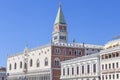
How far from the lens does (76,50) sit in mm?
100125

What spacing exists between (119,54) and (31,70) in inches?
1995

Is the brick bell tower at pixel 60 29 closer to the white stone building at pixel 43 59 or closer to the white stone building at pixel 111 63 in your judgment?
the white stone building at pixel 43 59

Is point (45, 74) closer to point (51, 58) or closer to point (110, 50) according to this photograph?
point (51, 58)

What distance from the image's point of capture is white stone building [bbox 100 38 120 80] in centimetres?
6506

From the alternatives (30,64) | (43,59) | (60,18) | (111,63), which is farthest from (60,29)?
(111,63)

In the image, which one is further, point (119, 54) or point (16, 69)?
point (16, 69)

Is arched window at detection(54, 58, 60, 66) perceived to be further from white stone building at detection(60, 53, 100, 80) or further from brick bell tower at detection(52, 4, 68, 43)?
brick bell tower at detection(52, 4, 68, 43)

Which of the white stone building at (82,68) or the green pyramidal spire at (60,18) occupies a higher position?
the green pyramidal spire at (60,18)

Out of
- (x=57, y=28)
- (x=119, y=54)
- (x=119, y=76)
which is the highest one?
(x=57, y=28)

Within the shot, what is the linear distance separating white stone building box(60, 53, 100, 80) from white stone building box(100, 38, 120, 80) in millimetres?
2446

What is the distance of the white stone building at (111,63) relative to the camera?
213 feet

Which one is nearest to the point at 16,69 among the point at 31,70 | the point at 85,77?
the point at 31,70

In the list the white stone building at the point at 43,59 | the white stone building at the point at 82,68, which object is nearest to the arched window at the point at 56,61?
the white stone building at the point at 43,59

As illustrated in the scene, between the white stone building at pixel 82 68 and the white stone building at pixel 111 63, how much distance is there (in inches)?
96.3
